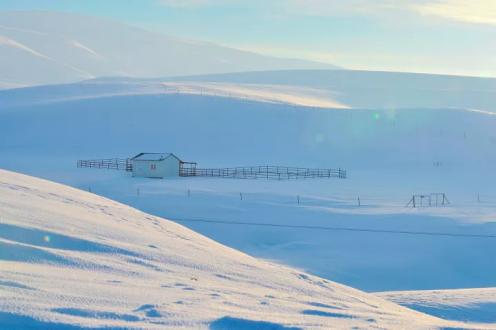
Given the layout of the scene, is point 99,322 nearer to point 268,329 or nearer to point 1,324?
point 1,324

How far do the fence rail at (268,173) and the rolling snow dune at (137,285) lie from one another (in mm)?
41719

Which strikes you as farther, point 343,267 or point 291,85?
point 291,85

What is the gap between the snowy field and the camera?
29953mm

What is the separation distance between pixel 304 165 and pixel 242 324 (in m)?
61.0

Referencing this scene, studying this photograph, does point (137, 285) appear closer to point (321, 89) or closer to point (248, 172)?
point (248, 172)

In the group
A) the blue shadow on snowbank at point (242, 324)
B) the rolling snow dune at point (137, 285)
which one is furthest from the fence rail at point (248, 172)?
the blue shadow on snowbank at point (242, 324)

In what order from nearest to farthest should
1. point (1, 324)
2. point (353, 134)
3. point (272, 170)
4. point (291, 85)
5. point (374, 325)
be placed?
point (1, 324) < point (374, 325) < point (272, 170) < point (353, 134) < point (291, 85)

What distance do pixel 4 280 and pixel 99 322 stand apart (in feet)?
6.05

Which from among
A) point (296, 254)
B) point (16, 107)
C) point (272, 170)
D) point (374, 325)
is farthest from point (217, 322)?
point (16, 107)

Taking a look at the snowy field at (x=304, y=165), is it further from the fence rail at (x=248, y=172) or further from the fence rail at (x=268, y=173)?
the fence rail at (x=268, y=173)

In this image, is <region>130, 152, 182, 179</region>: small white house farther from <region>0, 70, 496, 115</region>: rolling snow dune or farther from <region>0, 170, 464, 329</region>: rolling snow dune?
<region>0, 70, 496, 115</region>: rolling snow dune

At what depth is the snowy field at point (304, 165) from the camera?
2995 cm

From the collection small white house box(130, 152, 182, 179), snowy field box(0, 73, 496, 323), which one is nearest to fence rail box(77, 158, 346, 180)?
small white house box(130, 152, 182, 179)

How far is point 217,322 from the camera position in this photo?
9352 mm
